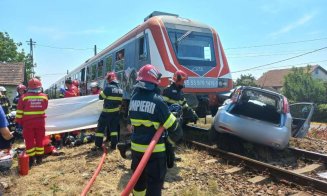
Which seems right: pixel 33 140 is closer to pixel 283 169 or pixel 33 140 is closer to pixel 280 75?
pixel 283 169

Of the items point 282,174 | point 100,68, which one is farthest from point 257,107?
point 100,68

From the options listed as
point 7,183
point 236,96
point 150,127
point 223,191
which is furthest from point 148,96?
point 236,96

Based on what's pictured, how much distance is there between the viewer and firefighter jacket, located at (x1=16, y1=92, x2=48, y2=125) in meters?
6.83

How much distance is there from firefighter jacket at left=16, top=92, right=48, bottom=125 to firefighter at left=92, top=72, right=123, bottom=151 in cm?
138

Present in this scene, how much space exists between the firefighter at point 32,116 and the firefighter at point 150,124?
353 cm

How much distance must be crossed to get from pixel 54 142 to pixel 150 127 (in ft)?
18.9

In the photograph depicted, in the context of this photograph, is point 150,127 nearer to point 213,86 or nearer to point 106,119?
point 106,119

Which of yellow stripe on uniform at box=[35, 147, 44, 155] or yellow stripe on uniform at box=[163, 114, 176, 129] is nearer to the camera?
yellow stripe on uniform at box=[163, 114, 176, 129]

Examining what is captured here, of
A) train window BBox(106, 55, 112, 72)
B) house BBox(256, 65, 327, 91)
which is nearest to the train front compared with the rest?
train window BBox(106, 55, 112, 72)

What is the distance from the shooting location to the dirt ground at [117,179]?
5355 millimetres

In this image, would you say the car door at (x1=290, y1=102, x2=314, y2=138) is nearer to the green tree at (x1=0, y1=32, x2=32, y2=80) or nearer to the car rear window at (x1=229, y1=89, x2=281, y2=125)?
the car rear window at (x1=229, y1=89, x2=281, y2=125)

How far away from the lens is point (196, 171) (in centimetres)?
638

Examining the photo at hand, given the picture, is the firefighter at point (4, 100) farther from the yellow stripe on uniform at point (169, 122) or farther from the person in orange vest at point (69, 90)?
the yellow stripe on uniform at point (169, 122)

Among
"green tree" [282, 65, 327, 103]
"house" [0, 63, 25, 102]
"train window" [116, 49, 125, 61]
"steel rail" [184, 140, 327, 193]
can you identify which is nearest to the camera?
"steel rail" [184, 140, 327, 193]
